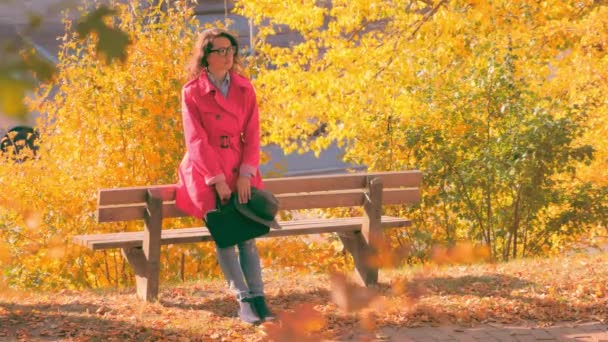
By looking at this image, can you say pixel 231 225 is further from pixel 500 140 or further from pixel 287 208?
pixel 500 140

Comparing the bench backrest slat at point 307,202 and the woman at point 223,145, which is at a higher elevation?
the woman at point 223,145

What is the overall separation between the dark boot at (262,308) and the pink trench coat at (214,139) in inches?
21.3

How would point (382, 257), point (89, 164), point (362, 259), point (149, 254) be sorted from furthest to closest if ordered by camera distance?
point (89, 164) → point (382, 257) → point (362, 259) → point (149, 254)

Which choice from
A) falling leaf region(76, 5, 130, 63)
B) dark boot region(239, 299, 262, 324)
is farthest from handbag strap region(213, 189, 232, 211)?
falling leaf region(76, 5, 130, 63)

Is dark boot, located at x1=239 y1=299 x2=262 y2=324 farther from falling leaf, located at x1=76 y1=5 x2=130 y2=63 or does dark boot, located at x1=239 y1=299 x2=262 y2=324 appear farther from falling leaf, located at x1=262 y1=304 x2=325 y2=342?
falling leaf, located at x1=76 y1=5 x2=130 y2=63

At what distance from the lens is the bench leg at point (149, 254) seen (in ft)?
19.0

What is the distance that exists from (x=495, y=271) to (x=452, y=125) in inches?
119

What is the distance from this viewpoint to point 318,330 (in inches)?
214

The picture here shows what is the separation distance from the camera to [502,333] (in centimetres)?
543

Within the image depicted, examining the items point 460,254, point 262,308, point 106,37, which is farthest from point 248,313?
point 460,254

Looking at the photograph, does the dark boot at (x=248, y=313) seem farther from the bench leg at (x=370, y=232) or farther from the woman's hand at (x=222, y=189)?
the bench leg at (x=370, y=232)

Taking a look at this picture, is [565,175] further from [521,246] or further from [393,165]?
[393,165]

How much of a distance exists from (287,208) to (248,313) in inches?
36.3

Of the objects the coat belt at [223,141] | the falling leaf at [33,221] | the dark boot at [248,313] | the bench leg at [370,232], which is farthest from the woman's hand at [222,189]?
the falling leaf at [33,221]
